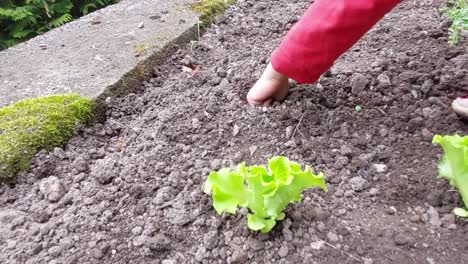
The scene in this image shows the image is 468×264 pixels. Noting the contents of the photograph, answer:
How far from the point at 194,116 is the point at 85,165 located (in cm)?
40

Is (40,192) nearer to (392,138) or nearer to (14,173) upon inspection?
(14,173)

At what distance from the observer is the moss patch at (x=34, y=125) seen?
1.46 metres

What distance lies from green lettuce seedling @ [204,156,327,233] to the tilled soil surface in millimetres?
67

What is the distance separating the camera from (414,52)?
1809 mm

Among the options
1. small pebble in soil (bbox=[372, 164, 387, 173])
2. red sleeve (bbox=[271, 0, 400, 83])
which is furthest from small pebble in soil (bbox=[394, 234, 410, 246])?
red sleeve (bbox=[271, 0, 400, 83])

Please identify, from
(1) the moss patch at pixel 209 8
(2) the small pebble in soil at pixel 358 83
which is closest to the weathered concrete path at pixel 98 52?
(1) the moss patch at pixel 209 8

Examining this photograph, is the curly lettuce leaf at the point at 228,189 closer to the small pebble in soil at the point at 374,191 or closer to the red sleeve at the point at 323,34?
the small pebble in soil at the point at 374,191

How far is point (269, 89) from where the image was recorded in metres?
1.60

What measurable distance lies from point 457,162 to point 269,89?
0.67 metres

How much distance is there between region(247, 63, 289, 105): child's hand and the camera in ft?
5.24

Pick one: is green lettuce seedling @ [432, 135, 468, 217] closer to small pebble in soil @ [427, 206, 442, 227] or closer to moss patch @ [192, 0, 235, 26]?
small pebble in soil @ [427, 206, 442, 227]

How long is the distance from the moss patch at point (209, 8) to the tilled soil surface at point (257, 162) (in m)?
0.41

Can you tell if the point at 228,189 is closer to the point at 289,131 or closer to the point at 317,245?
the point at 317,245

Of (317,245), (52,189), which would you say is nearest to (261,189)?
(317,245)
